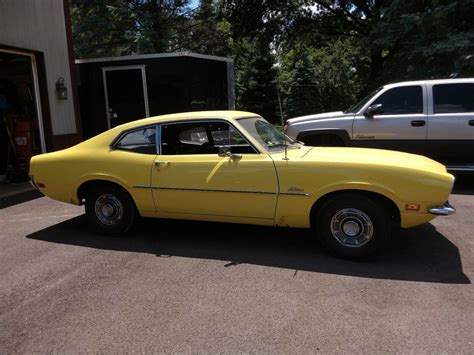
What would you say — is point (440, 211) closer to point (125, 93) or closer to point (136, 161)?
point (136, 161)

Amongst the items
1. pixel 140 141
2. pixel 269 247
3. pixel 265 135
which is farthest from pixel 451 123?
pixel 140 141

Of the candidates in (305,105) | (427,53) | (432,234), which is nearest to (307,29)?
(305,105)

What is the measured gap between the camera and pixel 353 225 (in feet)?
14.5

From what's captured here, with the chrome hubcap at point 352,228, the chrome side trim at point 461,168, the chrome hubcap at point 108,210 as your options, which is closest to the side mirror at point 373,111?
the chrome side trim at point 461,168

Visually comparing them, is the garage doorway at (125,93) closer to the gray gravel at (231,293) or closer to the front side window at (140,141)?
the front side window at (140,141)

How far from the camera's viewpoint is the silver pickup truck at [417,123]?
7.67 metres

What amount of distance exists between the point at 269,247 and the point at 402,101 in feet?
15.0

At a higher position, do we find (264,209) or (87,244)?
(264,209)

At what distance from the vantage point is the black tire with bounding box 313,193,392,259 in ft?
14.2

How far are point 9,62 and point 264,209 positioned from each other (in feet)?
27.0

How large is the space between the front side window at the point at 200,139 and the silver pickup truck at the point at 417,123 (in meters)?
3.20

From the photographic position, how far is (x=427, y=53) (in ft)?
37.7

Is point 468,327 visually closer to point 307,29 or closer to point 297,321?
point 297,321

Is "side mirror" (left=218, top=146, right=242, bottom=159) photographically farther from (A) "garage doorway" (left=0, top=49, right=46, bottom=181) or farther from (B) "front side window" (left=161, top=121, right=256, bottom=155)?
(A) "garage doorway" (left=0, top=49, right=46, bottom=181)
